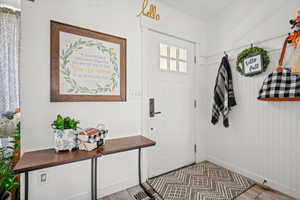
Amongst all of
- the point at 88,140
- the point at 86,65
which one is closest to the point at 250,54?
the point at 86,65

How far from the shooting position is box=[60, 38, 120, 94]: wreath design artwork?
1.50 m

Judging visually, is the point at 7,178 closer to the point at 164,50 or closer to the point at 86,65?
the point at 86,65

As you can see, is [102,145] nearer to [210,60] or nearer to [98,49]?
[98,49]

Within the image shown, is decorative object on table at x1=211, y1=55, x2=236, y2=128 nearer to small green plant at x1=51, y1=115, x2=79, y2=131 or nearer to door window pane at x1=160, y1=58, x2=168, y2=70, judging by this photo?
door window pane at x1=160, y1=58, x2=168, y2=70

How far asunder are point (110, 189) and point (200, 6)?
2906 millimetres

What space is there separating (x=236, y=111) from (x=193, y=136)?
2.63 ft

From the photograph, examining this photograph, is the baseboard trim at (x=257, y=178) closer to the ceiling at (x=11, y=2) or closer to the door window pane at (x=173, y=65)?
the door window pane at (x=173, y=65)

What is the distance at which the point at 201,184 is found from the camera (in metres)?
1.93

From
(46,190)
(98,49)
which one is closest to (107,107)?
(98,49)

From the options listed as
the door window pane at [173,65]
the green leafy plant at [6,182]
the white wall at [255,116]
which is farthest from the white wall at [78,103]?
the white wall at [255,116]

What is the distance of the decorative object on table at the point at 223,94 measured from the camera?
2166mm

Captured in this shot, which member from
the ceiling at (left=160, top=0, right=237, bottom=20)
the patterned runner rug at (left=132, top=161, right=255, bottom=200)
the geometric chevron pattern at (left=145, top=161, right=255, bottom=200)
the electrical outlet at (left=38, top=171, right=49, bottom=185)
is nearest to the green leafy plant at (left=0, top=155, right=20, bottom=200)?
the electrical outlet at (left=38, top=171, right=49, bottom=185)

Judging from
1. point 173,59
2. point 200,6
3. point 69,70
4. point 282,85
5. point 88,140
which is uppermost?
point 200,6

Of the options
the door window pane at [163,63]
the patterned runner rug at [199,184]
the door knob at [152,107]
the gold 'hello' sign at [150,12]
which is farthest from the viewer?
the door window pane at [163,63]
